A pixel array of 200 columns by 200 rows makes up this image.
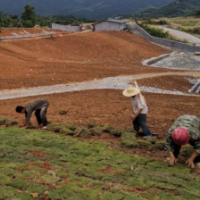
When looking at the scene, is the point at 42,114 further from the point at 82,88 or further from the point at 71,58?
the point at 71,58

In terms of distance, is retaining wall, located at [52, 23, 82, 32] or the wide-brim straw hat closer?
the wide-brim straw hat

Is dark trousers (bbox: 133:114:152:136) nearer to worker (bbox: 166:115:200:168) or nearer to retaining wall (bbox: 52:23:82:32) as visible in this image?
worker (bbox: 166:115:200:168)

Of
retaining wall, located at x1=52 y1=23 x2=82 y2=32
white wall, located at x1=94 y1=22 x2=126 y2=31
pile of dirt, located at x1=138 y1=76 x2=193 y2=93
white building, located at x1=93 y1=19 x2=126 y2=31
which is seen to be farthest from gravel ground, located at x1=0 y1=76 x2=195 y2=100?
retaining wall, located at x1=52 y1=23 x2=82 y2=32

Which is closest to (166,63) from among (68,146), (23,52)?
(23,52)

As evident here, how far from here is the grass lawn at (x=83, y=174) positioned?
16.1 ft

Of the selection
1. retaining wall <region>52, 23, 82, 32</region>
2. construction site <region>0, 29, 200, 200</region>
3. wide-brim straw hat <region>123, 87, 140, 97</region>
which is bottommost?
construction site <region>0, 29, 200, 200</region>

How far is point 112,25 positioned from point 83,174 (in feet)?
152

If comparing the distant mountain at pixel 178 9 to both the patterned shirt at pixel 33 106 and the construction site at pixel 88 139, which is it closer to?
the construction site at pixel 88 139

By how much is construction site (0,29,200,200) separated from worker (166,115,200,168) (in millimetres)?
274

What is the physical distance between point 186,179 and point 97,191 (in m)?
1.95

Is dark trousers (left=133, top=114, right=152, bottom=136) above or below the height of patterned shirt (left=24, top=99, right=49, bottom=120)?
below

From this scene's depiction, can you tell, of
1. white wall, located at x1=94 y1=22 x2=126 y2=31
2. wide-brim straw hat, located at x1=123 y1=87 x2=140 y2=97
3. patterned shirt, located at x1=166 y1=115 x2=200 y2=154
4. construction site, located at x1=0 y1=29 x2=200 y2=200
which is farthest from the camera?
white wall, located at x1=94 y1=22 x2=126 y2=31

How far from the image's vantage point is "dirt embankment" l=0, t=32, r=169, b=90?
20.5 metres

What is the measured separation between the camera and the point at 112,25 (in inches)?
1962
